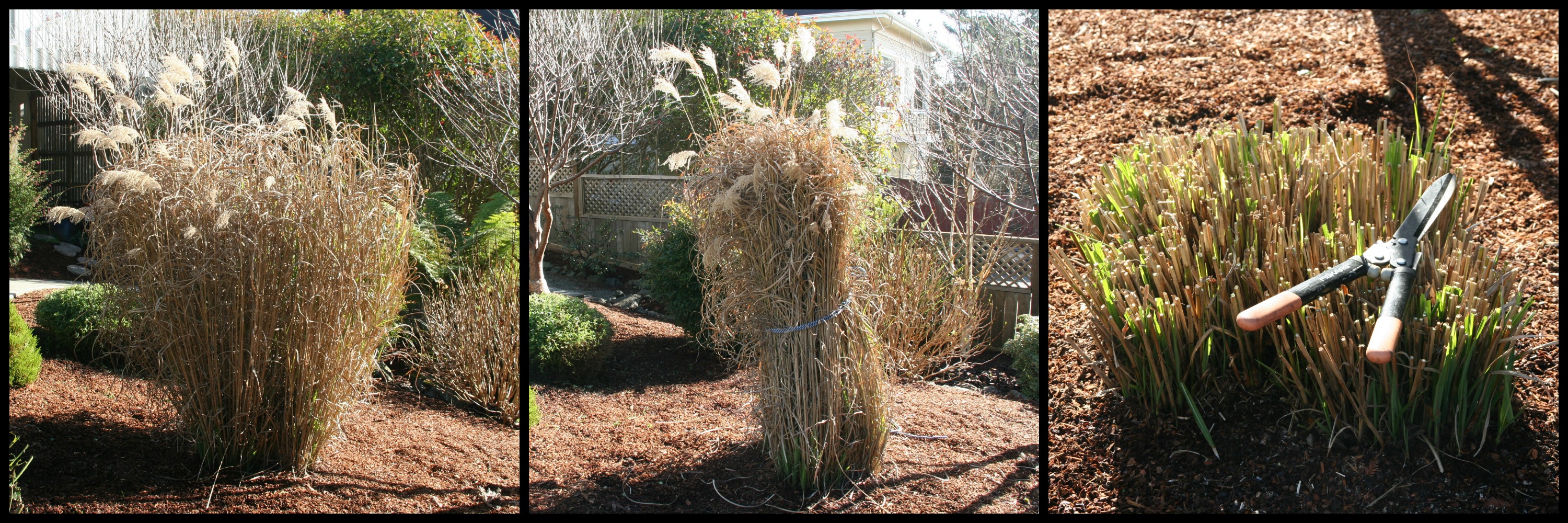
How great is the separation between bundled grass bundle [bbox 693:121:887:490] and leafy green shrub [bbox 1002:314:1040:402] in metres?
1.22

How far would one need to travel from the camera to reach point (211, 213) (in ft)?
9.64

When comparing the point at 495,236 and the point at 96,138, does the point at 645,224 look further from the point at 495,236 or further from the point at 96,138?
the point at 96,138

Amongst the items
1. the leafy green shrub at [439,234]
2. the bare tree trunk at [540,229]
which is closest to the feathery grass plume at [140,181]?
the bare tree trunk at [540,229]

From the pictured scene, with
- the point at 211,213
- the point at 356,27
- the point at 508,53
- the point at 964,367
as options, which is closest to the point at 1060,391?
the point at 964,367

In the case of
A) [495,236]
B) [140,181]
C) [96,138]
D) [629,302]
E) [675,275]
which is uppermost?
[96,138]

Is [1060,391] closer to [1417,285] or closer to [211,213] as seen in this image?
[1417,285]

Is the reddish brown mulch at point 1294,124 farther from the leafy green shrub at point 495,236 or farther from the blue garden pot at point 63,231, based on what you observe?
the blue garden pot at point 63,231

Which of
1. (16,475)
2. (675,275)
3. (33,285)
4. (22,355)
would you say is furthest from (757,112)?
Answer: (33,285)

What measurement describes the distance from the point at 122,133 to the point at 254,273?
0.62 meters

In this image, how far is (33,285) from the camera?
5.30 metres

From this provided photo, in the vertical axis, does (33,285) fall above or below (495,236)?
below

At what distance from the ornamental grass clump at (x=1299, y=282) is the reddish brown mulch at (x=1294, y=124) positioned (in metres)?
0.10

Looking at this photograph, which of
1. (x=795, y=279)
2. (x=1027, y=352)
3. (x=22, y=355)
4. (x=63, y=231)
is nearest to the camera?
(x=795, y=279)

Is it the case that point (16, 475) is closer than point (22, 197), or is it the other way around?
point (16, 475)
